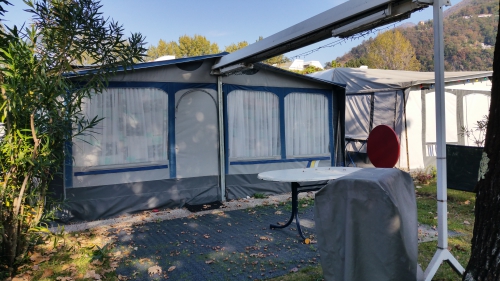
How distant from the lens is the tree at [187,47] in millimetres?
38375

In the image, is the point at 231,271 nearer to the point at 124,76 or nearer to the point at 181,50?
the point at 124,76

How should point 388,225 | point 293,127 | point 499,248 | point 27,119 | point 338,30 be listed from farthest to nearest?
1. point 293,127
2. point 338,30
3. point 27,119
4. point 388,225
5. point 499,248

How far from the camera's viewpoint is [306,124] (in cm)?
731

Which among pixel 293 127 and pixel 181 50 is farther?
pixel 181 50

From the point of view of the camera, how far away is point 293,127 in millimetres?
7184

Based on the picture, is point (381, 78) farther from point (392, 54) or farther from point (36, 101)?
point (392, 54)

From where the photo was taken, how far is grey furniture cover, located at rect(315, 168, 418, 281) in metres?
2.19

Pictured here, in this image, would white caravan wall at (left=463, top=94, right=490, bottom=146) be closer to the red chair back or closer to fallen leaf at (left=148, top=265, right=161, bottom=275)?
the red chair back

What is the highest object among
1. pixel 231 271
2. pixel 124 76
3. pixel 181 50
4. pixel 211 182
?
pixel 181 50

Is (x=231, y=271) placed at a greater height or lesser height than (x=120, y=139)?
lesser

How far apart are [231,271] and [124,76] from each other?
3.52 meters

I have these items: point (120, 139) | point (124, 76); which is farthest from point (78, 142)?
point (124, 76)

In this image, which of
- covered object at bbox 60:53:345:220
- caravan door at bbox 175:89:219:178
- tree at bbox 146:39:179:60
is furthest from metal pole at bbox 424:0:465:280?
tree at bbox 146:39:179:60

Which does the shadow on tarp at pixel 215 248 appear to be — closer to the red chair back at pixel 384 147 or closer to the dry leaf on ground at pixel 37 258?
the dry leaf on ground at pixel 37 258
